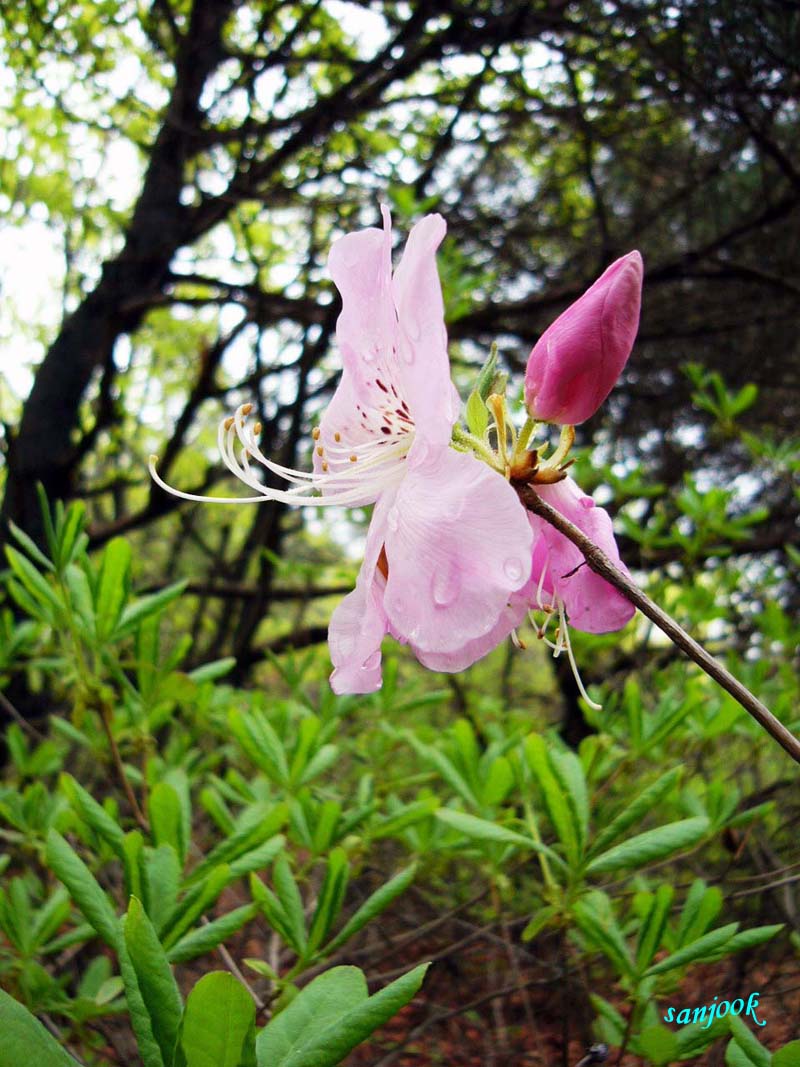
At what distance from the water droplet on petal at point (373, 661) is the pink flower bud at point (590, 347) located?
25cm

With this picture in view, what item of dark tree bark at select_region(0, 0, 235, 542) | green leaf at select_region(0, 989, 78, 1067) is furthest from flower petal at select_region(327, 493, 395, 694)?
dark tree bark at select_region(0, 0, 235, 542)

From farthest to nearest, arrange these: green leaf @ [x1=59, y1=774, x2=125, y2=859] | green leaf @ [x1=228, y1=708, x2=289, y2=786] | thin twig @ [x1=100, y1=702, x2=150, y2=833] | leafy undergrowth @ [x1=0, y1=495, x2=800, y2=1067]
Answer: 1. green leaf @ [x1=228, y1=708, x2=289, y2=786]
2. thin twig @ [x1=100, y1=702, x2=150, y2=833]
3. green leaf @ [x1=59, y1=774, x2=125, y2=859]
4. leafy undergrowth @ [x1=0, y1=495, x2=800, y2=1067]

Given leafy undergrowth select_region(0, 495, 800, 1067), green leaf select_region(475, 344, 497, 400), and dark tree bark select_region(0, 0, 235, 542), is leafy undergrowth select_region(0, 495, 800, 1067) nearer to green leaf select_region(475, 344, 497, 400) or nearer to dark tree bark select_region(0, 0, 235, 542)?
green leaf select_region(475, 344, 497, 400)

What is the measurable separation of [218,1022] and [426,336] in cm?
47

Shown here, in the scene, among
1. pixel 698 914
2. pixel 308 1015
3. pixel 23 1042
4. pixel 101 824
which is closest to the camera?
pixel 23 1042

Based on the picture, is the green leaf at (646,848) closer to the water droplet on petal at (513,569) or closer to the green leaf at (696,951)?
the green leaf at (696,951)

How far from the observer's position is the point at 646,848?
34.4 inches

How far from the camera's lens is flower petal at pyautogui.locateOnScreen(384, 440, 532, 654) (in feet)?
1.94

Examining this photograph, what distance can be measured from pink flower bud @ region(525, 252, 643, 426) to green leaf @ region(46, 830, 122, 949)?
551mm

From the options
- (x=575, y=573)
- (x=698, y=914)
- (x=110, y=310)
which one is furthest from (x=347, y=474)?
(x=110, y=310)

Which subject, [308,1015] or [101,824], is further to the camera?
[101,824]

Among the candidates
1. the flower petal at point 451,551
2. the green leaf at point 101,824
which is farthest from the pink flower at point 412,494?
the green leaf at point 101,824

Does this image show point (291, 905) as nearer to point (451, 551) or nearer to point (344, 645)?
point (344, 645)

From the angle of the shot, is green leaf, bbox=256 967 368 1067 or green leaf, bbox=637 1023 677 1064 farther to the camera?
green leaf, bbox=637 1023 677 1064
